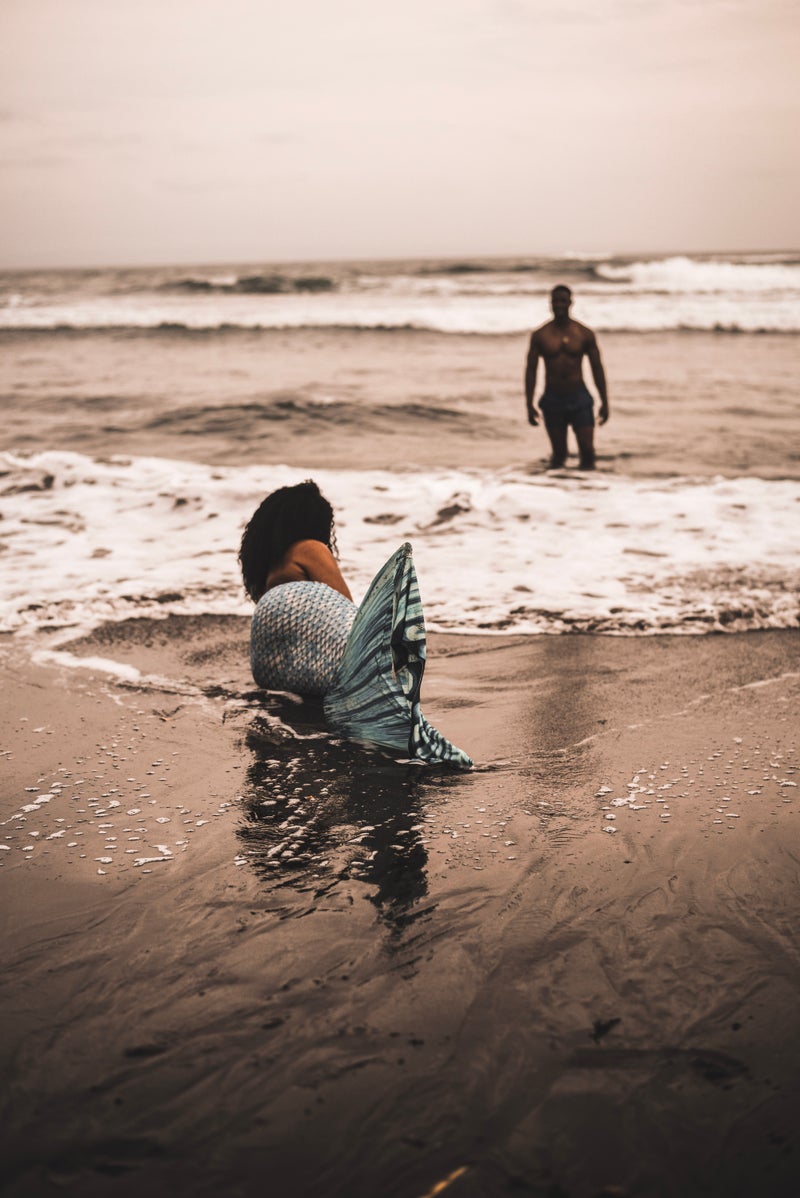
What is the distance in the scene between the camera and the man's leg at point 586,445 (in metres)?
9.34

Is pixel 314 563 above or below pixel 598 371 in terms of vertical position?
below

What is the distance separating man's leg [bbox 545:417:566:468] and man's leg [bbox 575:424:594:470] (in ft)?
0.60

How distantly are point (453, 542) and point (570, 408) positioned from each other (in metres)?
3.37

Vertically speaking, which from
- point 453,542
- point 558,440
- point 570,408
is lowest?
point 453,542

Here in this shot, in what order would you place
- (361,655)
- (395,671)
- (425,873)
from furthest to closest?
(361,655) → (395,671) → (425,873)

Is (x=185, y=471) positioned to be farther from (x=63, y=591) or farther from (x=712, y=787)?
(x=712, y=787)

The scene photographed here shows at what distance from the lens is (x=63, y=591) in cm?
560

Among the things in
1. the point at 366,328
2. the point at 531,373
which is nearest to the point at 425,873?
the point at 531,373

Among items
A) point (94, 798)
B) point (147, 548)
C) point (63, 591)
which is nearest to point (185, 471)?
point (147, 548)

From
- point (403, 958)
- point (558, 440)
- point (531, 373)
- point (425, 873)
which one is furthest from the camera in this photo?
point (531, 373)

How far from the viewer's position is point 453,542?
678cm

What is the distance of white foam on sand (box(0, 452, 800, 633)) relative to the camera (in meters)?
5.26

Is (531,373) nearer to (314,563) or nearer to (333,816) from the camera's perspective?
(314,563)

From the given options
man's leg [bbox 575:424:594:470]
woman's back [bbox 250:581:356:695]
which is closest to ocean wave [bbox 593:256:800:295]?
man's leg [bbox 575:424:594:470]
